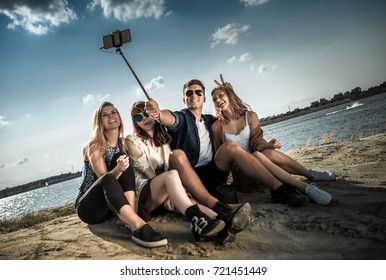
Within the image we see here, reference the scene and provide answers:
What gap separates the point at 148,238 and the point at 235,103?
4.96ft

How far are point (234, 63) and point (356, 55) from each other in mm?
1220

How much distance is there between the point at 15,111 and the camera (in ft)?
10.1

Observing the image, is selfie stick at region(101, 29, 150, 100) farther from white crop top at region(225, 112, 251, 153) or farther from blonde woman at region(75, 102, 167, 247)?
white crop top at region(225, 112, 251, 153)

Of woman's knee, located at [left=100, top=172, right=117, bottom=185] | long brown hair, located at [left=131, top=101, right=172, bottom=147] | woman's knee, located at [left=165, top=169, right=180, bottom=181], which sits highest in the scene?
long brown hair, located at [left=131, top=101, right=172, bottom=147]

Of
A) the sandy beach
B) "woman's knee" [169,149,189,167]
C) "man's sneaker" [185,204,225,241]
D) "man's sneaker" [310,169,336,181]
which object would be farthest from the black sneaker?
"man's sneaker" [310,169,336,181]

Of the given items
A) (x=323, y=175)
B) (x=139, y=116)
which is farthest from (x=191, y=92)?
(x=323, y=175)

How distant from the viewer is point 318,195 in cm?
197

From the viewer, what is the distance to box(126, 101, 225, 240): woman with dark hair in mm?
1744

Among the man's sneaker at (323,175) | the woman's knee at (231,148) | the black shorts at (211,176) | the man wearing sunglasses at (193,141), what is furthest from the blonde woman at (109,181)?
the man's sneaker at (323,175)

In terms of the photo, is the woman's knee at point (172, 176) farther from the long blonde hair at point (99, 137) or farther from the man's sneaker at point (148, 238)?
the long blonde hair at point (99, 137)

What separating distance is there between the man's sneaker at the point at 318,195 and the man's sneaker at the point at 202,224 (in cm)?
77

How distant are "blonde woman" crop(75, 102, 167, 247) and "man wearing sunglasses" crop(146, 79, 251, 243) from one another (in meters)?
0.37

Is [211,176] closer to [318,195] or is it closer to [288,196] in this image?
[288,196]
